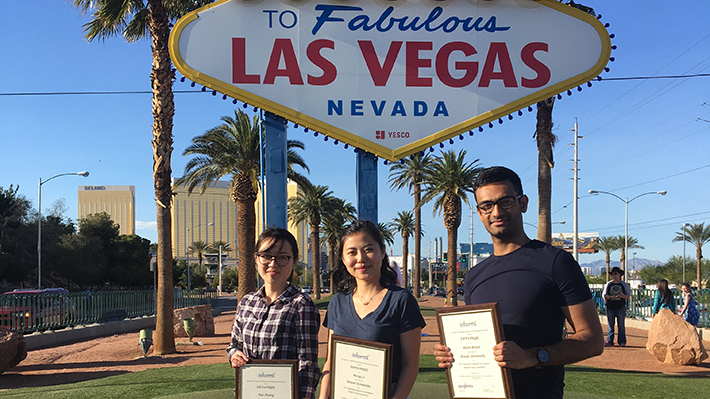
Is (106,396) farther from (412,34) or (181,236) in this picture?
(181,236)

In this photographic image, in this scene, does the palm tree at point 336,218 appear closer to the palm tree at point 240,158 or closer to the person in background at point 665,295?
the palm tree at point 240,158

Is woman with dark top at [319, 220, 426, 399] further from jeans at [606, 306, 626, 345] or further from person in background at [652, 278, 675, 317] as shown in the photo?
person in background at [652, 278, 675, 317]

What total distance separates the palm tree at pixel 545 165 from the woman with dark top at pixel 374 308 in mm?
11597

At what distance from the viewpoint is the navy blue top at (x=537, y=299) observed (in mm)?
2379

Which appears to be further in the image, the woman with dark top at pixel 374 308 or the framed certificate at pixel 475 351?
the woman with dark top at pixel 374 308

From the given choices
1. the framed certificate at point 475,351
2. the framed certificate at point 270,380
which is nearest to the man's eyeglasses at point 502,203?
the framed certificate at point 475,351

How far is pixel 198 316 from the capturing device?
1806 cm

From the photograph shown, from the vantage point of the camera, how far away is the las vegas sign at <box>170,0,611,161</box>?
7.18 meters

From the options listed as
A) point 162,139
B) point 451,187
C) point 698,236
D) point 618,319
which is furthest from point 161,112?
point 698,236

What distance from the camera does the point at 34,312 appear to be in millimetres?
17203

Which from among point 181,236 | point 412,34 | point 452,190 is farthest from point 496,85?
point 181,236

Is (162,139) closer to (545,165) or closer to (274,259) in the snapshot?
(545,165)

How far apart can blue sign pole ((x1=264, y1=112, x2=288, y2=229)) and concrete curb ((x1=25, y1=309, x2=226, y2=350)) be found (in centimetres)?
1246

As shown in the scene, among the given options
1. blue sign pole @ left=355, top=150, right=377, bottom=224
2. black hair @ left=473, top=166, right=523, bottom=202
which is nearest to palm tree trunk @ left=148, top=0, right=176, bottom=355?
blue sign pole @ left=355, top=150, right=377, bottom=224
